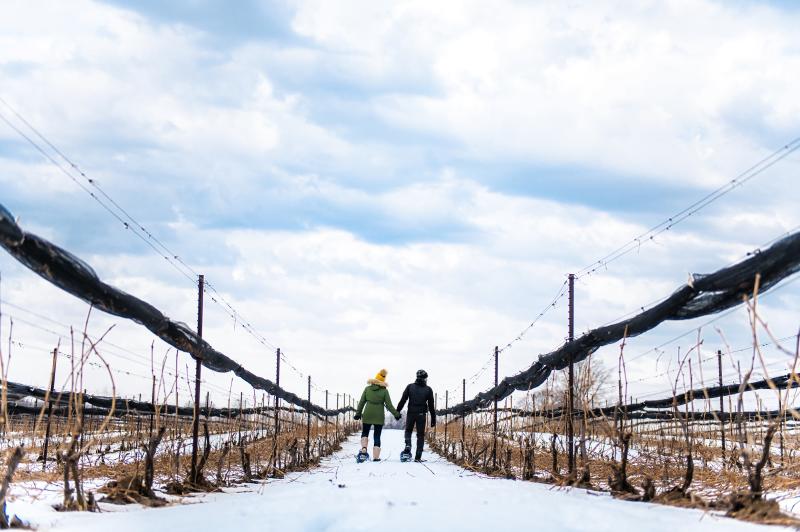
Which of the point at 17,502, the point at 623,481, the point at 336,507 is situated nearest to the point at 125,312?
the point at 17,502

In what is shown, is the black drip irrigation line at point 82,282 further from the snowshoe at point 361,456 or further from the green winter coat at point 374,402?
the green winter coat at point 374,402

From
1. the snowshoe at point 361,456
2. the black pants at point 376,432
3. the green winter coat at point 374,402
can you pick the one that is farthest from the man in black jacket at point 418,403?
the snowshoe at point 361,456

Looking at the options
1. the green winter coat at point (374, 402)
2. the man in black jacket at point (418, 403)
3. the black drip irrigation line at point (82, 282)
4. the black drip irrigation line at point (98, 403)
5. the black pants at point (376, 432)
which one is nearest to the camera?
the black drip irrigation line at point (82, 282)

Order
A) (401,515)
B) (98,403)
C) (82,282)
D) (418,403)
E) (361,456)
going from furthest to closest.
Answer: (98,403) → (418,403) → (361,456) → (82,282) → (401,515)

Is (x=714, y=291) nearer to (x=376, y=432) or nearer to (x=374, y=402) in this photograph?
(x=376, y=432)

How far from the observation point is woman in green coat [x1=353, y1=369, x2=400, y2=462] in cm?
1555

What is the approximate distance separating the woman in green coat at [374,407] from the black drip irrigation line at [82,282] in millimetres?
5802

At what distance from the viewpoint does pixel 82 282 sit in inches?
280

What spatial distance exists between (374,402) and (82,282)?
9545mm

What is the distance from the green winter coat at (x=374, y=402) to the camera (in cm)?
1573

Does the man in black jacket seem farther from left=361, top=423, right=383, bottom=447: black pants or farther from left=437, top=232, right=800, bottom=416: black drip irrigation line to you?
Answer: left=437, top=232, right=800, bottom=416: black drip irrigation line

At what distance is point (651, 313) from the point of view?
27.4 ft

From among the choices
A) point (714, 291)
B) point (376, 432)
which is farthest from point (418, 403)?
point (714, 291)

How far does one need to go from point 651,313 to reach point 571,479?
251 cm
